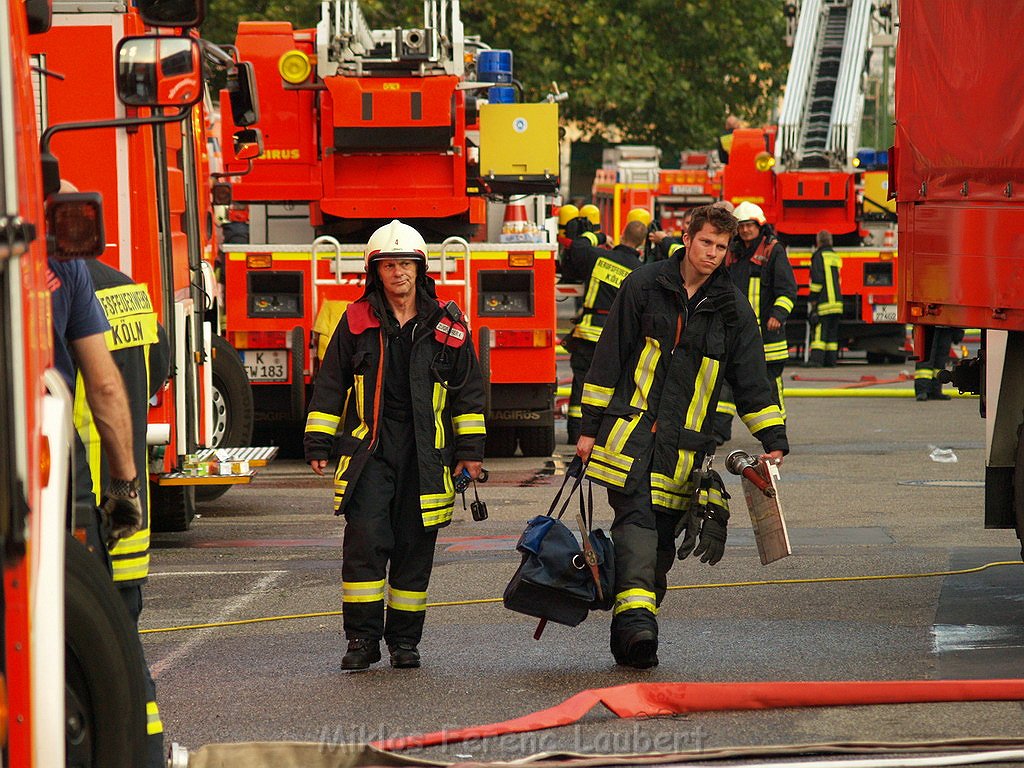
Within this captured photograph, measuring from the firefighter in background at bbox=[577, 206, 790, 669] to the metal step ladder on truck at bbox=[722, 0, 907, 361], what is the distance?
15851mm

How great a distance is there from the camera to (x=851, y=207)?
2359 centimetres

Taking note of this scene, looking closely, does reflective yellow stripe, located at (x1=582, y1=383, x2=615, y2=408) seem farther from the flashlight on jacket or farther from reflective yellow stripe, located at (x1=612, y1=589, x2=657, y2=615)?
reflective yellow stripe, located at (x1=612, y1=589, x2=657, y2=615)

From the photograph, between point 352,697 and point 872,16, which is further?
point 872,16

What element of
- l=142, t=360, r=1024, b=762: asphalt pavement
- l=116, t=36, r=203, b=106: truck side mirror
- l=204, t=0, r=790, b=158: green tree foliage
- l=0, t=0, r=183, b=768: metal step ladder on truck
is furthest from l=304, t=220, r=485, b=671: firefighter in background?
l=204, t=0, r=790, b=158: green tree foliage

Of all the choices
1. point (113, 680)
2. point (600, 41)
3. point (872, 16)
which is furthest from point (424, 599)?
point (600, 41)

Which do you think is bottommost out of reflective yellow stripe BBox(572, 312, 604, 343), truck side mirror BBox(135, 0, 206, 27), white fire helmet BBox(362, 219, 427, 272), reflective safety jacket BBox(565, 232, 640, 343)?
reflective yellow stripe BBox(572, 312, 604, 343)

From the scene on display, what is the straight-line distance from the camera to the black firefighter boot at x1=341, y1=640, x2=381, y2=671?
6.92 metres

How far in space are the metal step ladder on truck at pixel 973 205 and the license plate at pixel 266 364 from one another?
6140mm

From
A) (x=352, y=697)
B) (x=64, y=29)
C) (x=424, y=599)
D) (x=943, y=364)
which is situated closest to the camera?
(x=352, y=697)

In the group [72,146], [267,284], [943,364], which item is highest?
[72,146]

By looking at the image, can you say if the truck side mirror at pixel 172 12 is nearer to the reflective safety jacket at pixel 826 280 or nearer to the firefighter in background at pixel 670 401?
the firefighter in background at pixel 670 401

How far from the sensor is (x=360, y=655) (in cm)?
693

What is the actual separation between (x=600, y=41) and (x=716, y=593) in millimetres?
29438

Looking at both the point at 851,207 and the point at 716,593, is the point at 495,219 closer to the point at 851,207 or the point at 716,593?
Answer: the point at 716,593
